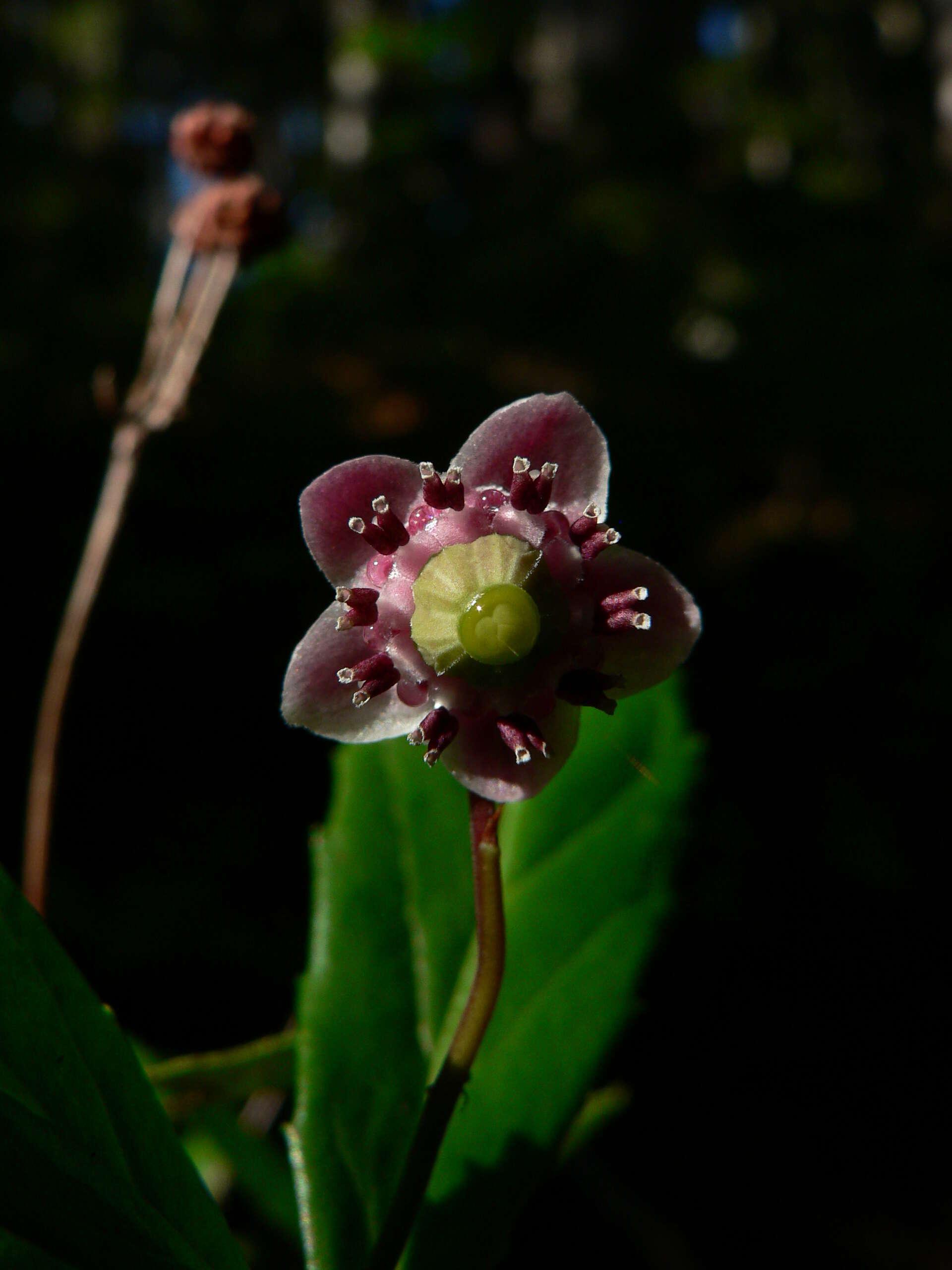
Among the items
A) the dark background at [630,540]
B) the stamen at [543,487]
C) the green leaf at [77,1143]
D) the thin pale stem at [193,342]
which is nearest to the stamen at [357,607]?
the stamen at [543,487]

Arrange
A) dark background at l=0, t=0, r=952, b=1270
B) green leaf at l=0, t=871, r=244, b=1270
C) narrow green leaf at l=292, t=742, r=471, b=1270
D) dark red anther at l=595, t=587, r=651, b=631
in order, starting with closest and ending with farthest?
green leaf at l=0, t=871, r=244, b=1270 < dark red anther at l=595, t=587, r=651, b=631 < narrow green leaf at l=292, t=742, r=471, b=1270 < dark background at l=0, t=0, r=952, b=1270

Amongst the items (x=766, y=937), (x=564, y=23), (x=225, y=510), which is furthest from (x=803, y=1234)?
(x=564, y=23)

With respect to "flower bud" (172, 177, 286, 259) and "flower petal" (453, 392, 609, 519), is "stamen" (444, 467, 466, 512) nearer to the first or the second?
"flower petal" (453, 392, 609, 519)

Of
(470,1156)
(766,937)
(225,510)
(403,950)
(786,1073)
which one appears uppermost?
(225,510)

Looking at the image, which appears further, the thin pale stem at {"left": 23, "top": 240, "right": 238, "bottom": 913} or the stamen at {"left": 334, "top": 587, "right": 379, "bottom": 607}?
the thin pale stem at {"left": 23, "top": 240, "right": 238, "bottom": 913}

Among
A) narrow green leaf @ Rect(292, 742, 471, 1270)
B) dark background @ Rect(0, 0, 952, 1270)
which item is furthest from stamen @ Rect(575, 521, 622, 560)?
dark background @ Rect(0, 0, 952, 1270)

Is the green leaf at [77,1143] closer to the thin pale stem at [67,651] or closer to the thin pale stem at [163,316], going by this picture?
the thin pale stem at [67,651]

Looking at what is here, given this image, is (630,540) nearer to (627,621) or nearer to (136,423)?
(136,423)

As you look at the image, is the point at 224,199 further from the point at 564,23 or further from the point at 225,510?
the point at 564,23
